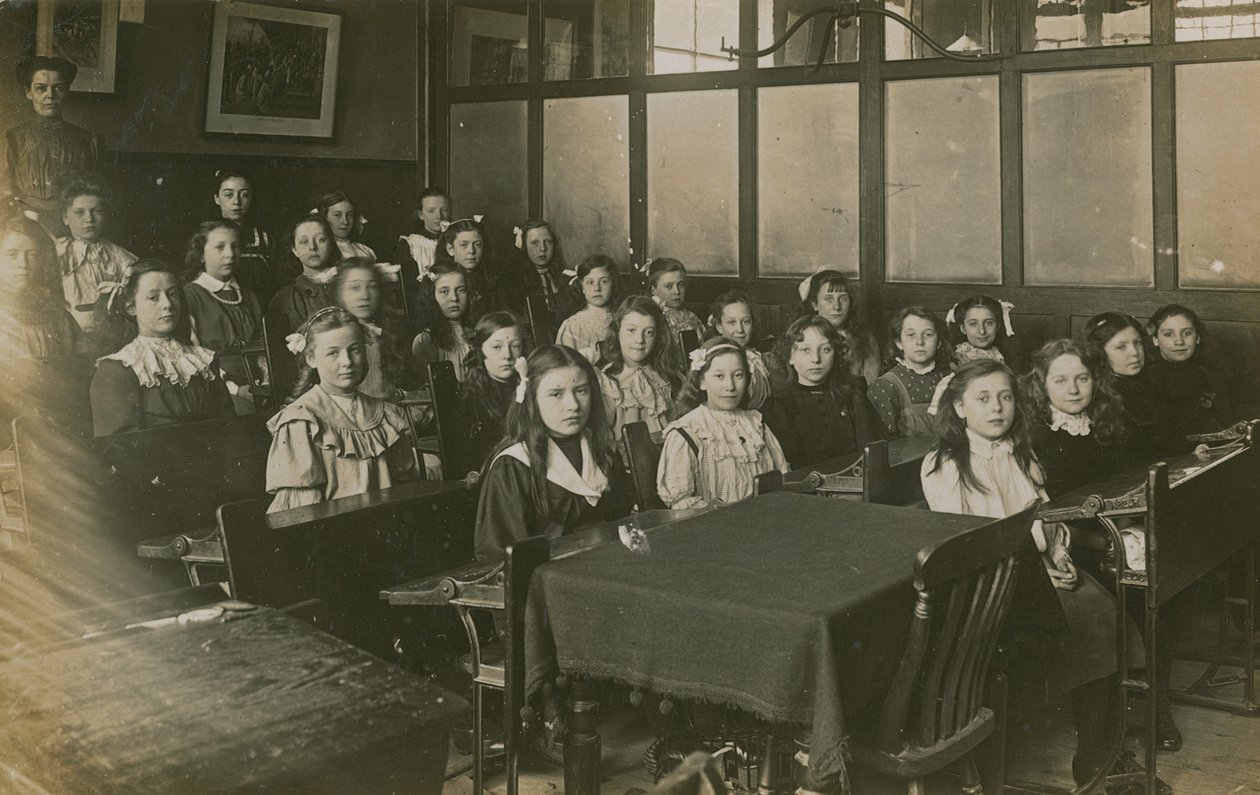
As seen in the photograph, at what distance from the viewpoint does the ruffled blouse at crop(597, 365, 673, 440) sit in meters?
5.03

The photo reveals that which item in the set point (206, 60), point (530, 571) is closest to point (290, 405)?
point (530, 571)

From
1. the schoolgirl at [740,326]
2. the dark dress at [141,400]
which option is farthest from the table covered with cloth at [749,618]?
the schoolgirl at [740,326]

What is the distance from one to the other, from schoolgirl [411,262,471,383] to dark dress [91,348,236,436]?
1231mm

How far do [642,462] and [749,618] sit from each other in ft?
4.89

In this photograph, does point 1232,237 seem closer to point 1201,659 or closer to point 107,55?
point 1201,659

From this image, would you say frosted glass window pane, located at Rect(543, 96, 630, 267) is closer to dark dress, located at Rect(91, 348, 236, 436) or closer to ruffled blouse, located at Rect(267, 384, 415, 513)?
dark dress, located at Rect(91, 348, 236, 436)

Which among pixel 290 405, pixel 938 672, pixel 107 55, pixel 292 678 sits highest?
pixel 107 55

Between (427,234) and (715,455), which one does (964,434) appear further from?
(427,234)

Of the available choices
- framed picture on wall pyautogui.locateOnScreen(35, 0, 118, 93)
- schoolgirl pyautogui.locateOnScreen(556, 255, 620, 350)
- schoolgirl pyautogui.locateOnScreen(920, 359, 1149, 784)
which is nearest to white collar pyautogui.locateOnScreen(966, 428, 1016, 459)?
schoolgirl pyautogui.locateOnScreen(920, 359, 1149, 784)

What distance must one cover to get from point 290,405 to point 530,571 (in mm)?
1530

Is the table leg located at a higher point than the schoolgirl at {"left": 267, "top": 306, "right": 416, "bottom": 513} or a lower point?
lower

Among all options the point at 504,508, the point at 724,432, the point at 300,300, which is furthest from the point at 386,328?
the point at 504,508

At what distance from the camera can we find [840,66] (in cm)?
664

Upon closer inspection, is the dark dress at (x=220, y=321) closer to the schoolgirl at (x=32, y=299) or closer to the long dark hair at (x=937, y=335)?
the schoolgirl at (x=32, y=299)
